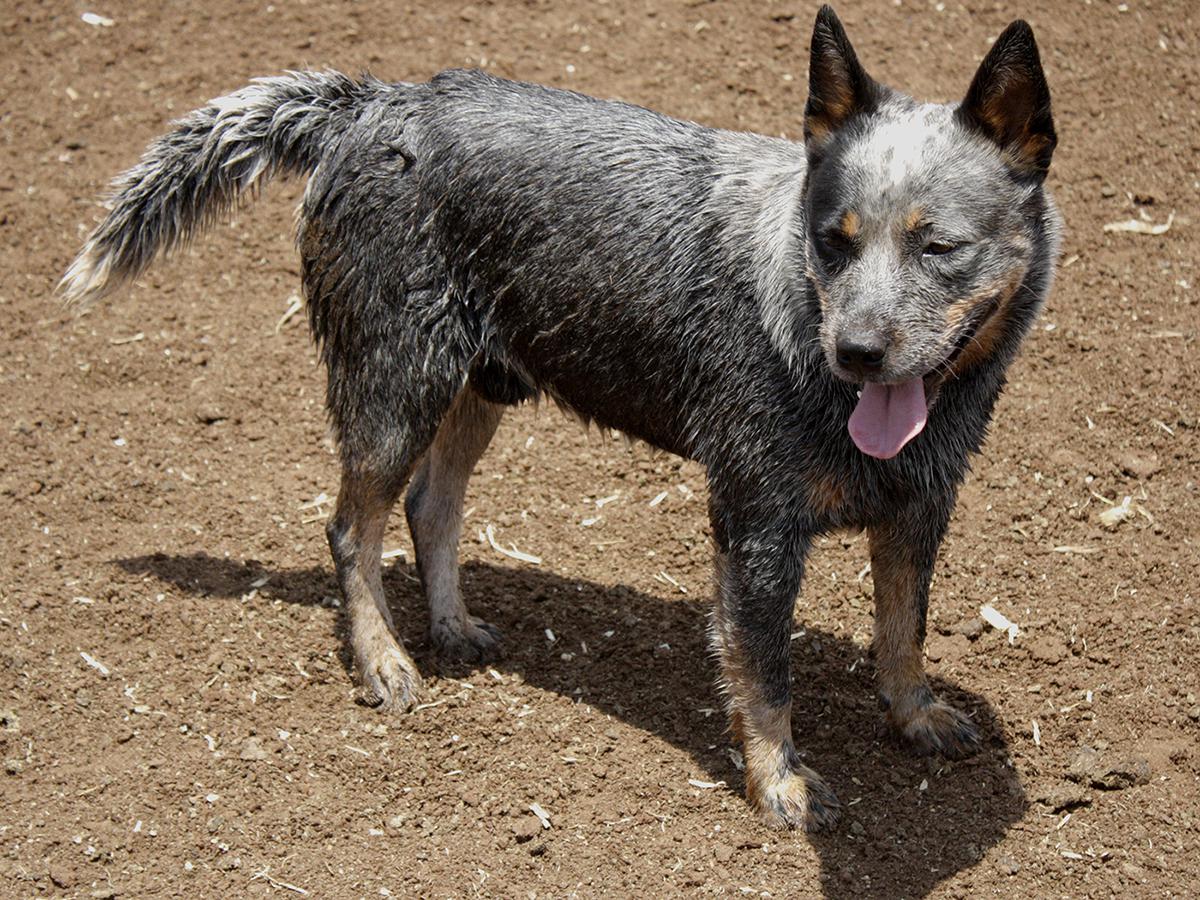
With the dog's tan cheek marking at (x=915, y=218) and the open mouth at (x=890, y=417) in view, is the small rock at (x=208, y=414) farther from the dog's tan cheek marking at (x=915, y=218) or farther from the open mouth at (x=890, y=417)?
the dog's tan cheek marking at (x=915, y=218)

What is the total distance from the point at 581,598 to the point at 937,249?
2457mm

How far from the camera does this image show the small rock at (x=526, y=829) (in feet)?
15.8

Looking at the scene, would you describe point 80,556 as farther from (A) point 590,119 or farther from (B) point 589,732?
(A) point 590,119

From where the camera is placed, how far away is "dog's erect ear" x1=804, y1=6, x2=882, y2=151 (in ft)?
13.8

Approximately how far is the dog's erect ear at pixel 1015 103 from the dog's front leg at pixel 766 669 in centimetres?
136

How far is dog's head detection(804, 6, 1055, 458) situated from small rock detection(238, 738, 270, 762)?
2368mm

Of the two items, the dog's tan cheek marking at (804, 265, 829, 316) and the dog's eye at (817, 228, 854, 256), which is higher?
the dog's eye at (817, 228, 854, 256)

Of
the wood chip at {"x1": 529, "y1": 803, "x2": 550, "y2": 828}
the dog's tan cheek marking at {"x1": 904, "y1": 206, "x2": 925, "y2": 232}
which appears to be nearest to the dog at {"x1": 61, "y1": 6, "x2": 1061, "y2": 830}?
the dog's tan cheek marking at {"x1": 904, "y1": 206, "x2": 925, "y2": 232}

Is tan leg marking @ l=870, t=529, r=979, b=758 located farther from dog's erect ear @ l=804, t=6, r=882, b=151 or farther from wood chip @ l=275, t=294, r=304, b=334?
wood chip @ l=275, t=294, r=304, b=334

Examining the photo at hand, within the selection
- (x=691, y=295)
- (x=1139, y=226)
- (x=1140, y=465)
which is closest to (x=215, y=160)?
(x=691, y=295)

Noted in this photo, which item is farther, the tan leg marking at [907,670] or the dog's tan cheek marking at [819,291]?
the tan leg marking at [907,670]

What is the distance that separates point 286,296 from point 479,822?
356cm

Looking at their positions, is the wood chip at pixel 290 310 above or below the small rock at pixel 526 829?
above

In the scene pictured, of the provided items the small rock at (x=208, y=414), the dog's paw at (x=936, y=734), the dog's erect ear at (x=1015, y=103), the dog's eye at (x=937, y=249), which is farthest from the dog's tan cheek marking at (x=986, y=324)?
the small rock at (x=208, y=414)
